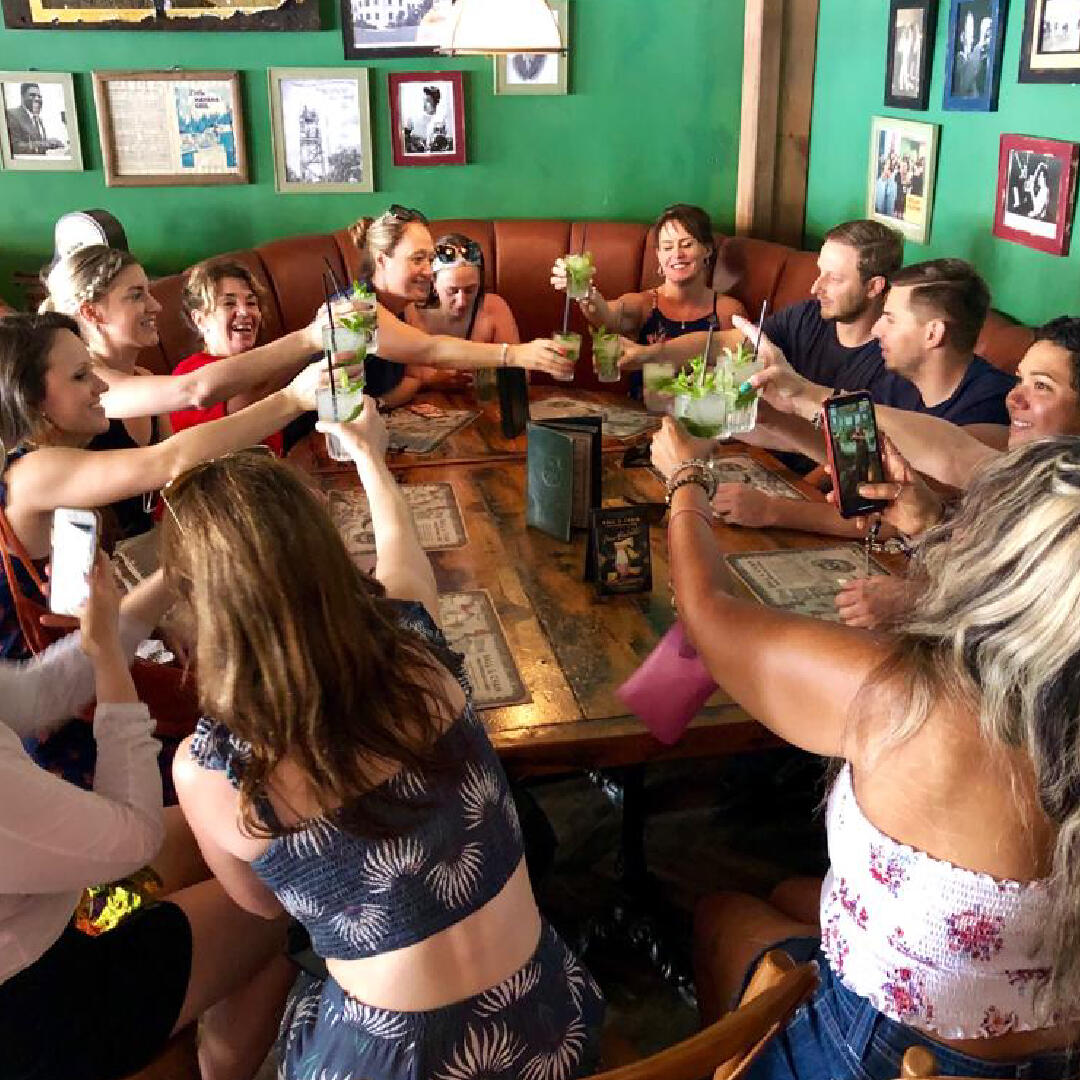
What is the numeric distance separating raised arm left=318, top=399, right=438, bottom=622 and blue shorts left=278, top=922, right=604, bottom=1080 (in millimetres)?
512

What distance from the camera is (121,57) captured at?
4.25 m

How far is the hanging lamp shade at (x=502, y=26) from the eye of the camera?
2.50m

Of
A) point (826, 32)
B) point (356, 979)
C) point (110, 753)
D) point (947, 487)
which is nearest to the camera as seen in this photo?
point (356, 979)

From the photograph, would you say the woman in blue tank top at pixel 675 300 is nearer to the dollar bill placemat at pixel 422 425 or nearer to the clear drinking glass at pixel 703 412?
the dollar bill placemat at pixel 422 425

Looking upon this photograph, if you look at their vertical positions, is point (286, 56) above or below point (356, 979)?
above

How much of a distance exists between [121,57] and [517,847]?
4049 mm

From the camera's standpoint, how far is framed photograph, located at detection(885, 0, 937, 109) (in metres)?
3.37

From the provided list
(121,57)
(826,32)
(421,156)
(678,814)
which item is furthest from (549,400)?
(121,57)

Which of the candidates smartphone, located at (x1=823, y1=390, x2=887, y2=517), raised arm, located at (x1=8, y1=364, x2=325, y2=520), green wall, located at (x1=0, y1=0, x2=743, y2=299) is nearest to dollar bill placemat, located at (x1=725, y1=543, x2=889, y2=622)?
smartphone, located at (x1=823, y1=390, x2=887, y2=517)

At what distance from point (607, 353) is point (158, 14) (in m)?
2.67

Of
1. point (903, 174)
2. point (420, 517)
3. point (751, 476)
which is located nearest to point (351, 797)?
point (420, 517)

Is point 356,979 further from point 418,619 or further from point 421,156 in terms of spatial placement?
point 421,156

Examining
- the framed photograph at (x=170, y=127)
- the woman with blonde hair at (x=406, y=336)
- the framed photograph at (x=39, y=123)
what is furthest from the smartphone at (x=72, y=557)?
the framed photograph at (x=39, y=123)

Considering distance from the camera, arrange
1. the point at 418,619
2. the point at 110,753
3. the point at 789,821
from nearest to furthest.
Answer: the point at 418,619 → the point at 110,753 → the point at 789,821
